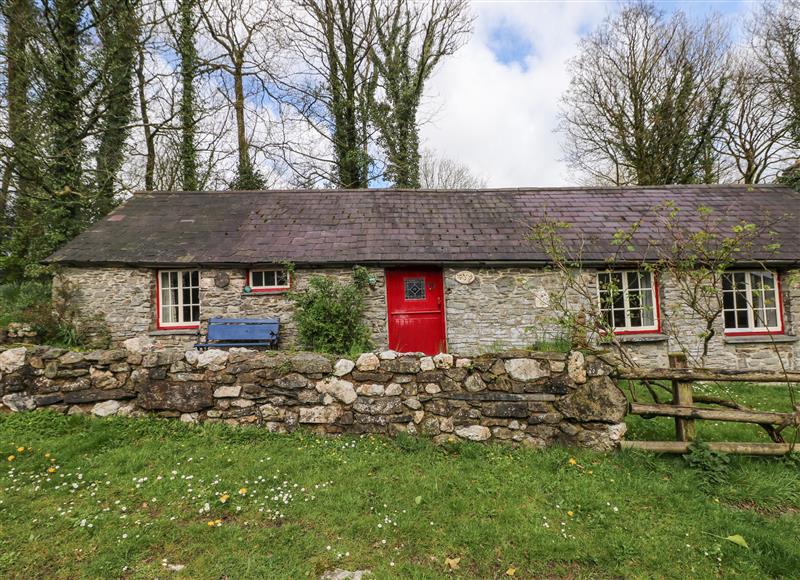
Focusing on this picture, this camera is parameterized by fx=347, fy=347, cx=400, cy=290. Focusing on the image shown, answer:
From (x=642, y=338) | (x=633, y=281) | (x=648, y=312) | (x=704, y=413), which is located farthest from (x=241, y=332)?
(x=648, y=312)

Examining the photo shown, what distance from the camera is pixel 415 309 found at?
8.98 m

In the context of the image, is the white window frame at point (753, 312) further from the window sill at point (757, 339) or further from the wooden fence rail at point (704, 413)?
the wooden fence rail at point (704, 413)

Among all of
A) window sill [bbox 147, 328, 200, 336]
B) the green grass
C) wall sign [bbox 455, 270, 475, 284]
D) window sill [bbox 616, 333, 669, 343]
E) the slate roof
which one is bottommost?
the green grass

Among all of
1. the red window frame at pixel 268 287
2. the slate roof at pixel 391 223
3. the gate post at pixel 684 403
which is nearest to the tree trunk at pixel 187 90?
the slate roof at pixel 391 223

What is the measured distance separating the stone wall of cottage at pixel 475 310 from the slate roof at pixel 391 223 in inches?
18.3

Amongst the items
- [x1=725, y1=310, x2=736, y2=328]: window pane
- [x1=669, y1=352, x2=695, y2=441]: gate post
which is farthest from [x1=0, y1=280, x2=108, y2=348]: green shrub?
[x1=725, y1=310, x2=736, y2=328]: window pane

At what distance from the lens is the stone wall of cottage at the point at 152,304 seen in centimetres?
886

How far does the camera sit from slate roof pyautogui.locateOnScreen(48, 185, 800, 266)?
8.84 meters

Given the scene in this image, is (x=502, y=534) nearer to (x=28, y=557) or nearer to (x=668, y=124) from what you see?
(x=28, y=557)

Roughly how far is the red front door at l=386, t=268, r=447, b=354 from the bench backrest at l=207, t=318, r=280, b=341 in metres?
2.97

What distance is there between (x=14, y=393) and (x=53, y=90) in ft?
41.4

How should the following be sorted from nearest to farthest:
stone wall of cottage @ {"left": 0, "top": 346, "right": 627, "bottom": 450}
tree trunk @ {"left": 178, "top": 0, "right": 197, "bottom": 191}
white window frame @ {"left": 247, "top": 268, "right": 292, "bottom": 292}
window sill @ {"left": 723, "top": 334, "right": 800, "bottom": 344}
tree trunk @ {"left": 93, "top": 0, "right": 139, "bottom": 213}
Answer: stone wall of cottage @ {"left": 0, "top": 346, "right": 627, "bottom": 450}
window sill @ {"left": 723, "top": 334, "right": 800, "bottom": 344}
white window frame @ {"left": 247, "top": 268, "right": 292, "bottom": 292}
tree trunk @ {"left": 93, "top": 0, "right": 139, "bottom": 213}
tree trunk @ {"left": 178, "top": 0, "right": 197, "bottom": 191}

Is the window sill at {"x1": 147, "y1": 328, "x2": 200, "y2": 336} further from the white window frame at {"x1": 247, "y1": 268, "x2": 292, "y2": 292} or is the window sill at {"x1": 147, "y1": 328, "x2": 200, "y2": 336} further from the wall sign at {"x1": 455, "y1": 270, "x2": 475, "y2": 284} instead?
the wall sign at {"x1": 455, "y1": 270, "x2": 475, "y2": 284}

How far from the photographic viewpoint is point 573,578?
2.50 metres
